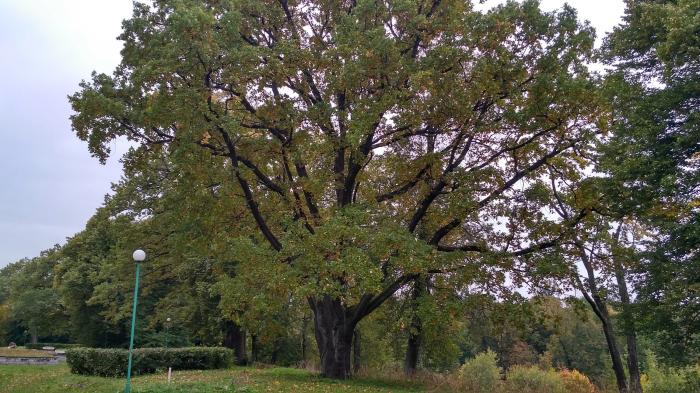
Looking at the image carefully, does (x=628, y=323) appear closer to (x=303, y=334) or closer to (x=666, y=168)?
(x=666, y=168)

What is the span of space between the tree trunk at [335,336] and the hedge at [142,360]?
7146mm

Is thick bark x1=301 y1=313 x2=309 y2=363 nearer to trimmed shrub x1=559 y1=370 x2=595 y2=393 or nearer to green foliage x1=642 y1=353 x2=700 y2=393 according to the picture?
trimmed shrub x1=559 y1=370 x2=595 y2=393

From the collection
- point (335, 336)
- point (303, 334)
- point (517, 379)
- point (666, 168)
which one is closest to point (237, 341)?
point (303, 334)

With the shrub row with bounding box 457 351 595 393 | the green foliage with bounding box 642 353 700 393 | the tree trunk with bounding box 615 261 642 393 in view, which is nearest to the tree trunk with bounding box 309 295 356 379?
the shrub row with bounding box 457 351 595 393

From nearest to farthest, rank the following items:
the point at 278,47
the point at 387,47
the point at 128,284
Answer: the point at 387,47 < the point at 278,47 < the point at 128,284

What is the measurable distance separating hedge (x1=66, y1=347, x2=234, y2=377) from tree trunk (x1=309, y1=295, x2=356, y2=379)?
7.15 meters

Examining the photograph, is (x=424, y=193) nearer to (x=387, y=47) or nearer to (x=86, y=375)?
(x=387, y=47)

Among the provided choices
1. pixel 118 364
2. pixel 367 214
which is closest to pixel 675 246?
pixel 367 214

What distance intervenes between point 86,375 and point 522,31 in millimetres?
16998

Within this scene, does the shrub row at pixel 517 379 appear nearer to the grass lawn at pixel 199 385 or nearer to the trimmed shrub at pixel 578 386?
the trimmed shrub at pixel 578 386

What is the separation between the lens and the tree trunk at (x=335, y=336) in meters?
15.2

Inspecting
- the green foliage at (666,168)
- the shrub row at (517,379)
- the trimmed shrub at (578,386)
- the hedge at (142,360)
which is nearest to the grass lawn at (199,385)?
the hedge at (142,360)

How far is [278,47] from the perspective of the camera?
1284cm

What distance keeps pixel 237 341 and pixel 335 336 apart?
16.1m
